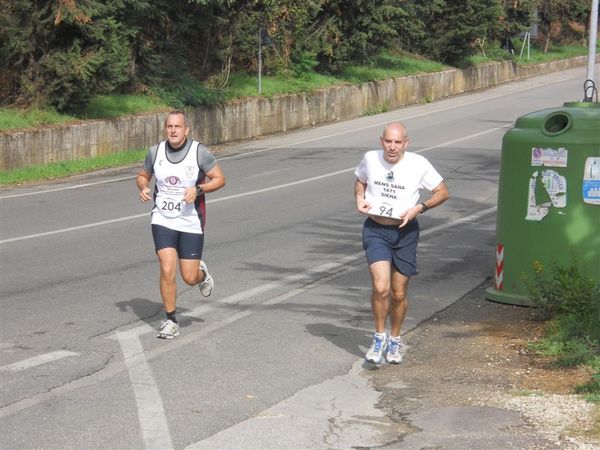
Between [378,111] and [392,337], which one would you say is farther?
[378,111]

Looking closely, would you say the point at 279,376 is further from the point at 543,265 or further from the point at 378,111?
the point at 378,111

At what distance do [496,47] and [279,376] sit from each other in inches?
1918

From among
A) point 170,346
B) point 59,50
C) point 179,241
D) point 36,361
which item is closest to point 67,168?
point 59,50

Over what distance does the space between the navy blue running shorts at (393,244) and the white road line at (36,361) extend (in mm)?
2196

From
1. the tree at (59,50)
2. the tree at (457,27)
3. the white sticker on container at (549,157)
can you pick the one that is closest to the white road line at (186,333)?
the white sticker on container at (549,157)

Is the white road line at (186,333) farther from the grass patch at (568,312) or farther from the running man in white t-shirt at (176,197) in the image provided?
the grass patch at (568,312)

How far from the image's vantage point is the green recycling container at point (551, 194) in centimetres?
975

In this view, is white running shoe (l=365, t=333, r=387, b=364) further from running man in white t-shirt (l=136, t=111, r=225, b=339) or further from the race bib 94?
running man in white t-shirt (l=136, t=111, r=225, b=339)

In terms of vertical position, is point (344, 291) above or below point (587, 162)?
below

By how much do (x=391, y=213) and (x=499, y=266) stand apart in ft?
8.61

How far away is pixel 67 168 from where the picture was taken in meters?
22.8

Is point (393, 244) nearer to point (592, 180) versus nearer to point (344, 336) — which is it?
point (344, 336)

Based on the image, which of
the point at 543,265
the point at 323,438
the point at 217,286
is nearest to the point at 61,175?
the point at 217,286

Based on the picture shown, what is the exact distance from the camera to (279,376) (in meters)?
7.71
